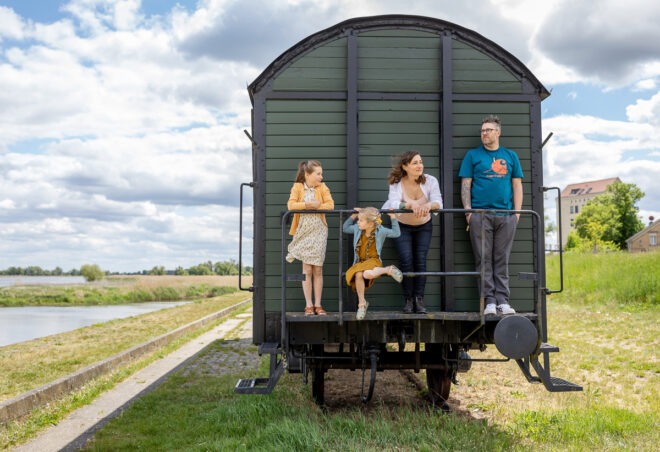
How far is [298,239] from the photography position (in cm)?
492

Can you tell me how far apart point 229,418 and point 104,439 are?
125 cm

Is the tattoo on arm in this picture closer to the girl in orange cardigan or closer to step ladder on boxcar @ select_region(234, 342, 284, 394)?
the girl in orange cardigan

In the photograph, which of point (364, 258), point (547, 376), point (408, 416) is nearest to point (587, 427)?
point (547, 376)

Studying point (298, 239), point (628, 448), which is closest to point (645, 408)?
point (628, 448)

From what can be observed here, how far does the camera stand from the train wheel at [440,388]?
19.2 ft

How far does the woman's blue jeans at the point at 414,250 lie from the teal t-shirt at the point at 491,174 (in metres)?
0.63

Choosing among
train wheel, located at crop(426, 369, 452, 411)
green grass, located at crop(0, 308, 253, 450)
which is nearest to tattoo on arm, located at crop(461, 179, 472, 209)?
train wheel, located at crop(426, 369, 452, 411)

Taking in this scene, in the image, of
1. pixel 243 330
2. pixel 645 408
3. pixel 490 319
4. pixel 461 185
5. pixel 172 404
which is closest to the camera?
pixel 490 319

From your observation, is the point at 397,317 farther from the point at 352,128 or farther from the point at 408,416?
the point at 352,128

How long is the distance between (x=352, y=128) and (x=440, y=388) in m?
3.02

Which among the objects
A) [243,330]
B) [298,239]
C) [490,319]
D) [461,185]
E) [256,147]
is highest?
[256,147]

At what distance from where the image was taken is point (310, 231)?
4914 mm

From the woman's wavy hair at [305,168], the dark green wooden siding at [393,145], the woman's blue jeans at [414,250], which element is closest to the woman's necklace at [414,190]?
the woman's blue jeans at [414,250]

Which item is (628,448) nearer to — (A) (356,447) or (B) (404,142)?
(A) (356,447)
